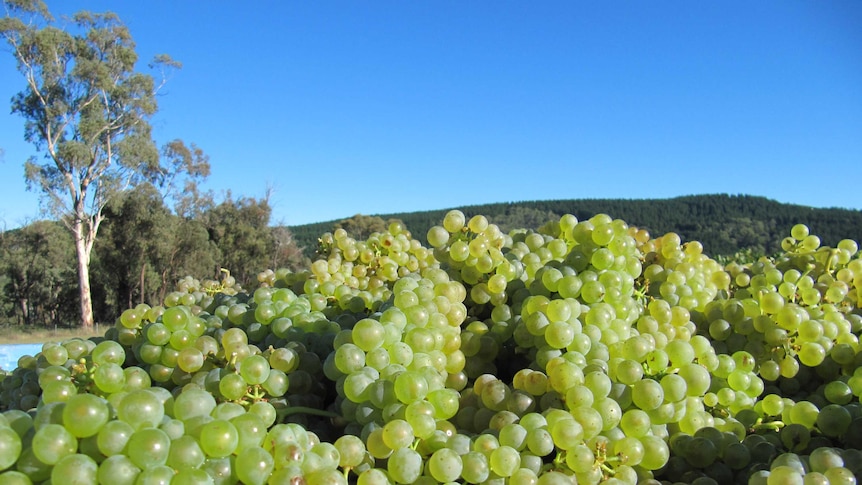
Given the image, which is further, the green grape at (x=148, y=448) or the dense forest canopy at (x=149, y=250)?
the dense forest canopy at (x=149, y=250)

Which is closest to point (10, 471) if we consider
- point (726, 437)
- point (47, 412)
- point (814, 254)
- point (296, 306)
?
point (47, 412)

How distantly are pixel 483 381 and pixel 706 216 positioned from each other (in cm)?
4056

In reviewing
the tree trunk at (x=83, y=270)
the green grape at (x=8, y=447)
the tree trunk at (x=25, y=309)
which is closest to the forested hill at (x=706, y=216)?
the tree trunk at (x=25, y=309)

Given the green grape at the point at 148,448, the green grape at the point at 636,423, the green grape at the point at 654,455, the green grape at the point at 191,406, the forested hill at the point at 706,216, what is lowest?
the green grape at the point at 654,455

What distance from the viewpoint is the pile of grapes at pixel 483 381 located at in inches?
29.1

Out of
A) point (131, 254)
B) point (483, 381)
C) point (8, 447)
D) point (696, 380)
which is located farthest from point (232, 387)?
point (131, 254)

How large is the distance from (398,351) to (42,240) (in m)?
25.6

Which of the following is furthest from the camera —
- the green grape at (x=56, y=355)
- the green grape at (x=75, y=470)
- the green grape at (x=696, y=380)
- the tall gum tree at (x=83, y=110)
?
the tall gum tree at (x=83, y=110)

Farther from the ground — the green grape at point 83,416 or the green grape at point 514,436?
the green grape at point 83,416

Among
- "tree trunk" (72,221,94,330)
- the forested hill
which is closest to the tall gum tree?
"tree trunk" (72,221,94,330)

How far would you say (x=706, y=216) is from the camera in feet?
123

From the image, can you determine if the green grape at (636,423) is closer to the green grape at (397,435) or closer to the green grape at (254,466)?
the green grape at (397,435)

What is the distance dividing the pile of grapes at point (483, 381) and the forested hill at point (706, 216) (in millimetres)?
24934

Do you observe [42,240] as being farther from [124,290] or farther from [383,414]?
[383,414]
